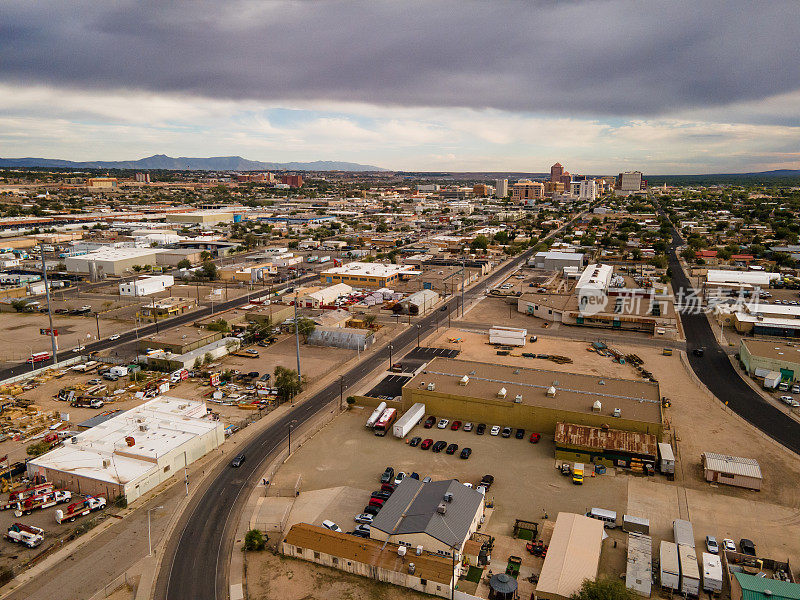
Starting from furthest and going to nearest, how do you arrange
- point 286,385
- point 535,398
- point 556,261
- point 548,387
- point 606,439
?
point 556,261
point 286,385
point 548,387
point 535,398
point 606,439

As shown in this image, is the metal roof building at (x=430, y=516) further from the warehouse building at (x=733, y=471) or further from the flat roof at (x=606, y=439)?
the warehouse building at (x=733, y=471)

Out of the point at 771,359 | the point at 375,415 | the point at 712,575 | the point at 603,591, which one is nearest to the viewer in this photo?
the point at 603,591

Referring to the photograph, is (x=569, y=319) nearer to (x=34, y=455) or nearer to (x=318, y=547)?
(x=318, y=547)

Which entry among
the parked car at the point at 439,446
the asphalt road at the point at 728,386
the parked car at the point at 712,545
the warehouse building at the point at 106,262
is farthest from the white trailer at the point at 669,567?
the warehouse building at the point at 106,262

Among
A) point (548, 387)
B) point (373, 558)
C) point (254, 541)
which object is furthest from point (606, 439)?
point (254, 541)

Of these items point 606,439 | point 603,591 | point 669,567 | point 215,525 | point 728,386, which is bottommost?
point 215,525

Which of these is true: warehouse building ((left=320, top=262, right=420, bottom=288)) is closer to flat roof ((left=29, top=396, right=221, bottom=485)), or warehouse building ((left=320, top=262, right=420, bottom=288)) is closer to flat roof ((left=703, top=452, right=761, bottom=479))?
flat roof ((left=29, top=396, right=221, bottom=485))

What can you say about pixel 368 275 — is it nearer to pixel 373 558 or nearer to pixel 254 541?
pixel 254 541
